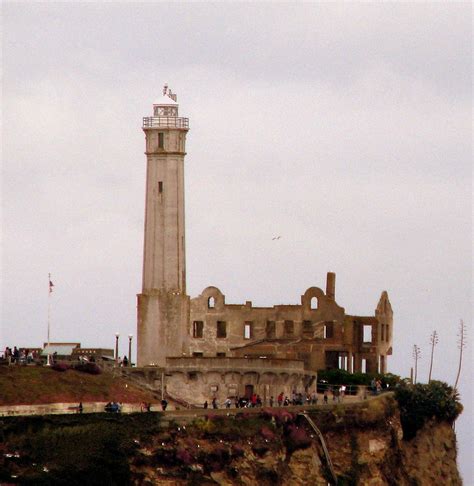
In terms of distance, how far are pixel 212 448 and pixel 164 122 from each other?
3016 cm

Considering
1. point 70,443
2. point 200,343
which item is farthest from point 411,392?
point 70,443

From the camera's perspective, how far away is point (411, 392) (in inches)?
7283

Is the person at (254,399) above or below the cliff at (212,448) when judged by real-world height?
above

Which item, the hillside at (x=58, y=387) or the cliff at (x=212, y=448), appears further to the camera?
the hillside at (x=58, y=387)

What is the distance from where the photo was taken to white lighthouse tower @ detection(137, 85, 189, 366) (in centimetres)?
18862

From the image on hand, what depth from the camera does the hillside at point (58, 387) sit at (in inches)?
6604

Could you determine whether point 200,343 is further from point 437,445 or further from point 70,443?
point 70,443

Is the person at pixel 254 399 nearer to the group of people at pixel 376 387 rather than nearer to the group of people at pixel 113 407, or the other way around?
the group of people at pixel 376 387

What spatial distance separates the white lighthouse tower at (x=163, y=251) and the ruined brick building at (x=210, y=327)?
→ 0.06m

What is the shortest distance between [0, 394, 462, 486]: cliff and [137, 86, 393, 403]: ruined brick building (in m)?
8.05

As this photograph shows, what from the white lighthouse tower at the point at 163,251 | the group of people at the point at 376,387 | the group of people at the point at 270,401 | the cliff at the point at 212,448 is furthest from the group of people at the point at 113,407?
the group of people at the point at 376,387

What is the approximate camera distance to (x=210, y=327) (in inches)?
7667

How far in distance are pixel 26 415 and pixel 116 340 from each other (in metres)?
15.8

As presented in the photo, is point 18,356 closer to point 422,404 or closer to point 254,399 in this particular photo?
point 254,399
